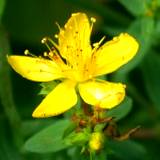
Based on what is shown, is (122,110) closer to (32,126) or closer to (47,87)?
(47,87)

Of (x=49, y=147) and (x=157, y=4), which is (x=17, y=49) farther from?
(x=49, y=147)

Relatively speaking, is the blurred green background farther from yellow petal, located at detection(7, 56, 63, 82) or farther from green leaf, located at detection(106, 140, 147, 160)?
yellow petal, located at detection(7, 56, 63, 82)

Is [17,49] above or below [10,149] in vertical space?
above

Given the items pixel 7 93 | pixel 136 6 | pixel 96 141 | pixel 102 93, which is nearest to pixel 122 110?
pixel 102 93

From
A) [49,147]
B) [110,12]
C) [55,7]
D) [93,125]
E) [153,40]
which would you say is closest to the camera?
[93,125]

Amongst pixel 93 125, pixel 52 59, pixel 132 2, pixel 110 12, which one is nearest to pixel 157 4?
pixel 132 2

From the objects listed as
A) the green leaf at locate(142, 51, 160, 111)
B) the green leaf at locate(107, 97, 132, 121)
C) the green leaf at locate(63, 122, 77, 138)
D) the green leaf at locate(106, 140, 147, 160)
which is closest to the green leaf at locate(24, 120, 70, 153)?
the green leaf at locate(63, 122, 77, 138)
